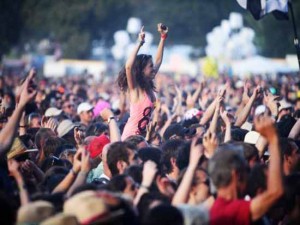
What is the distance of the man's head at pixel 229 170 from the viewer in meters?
6.27

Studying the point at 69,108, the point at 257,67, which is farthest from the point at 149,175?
the point at 257,67

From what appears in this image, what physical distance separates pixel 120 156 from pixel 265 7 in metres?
6.06


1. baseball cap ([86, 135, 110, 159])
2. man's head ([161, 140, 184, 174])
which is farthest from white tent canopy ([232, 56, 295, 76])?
man's head ([161, 140, 184, 174])

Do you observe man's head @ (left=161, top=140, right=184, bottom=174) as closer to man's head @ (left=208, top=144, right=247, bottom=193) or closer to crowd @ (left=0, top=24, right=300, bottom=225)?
crowd @ (left=0, top=24, right=300, bottom=225)

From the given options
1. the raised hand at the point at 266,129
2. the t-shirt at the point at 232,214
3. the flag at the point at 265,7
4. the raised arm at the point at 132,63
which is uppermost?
the flag at the point at 265,7

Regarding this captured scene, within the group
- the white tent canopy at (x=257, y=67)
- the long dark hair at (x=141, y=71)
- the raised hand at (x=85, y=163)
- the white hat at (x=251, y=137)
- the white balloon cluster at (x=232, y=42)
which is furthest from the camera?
the white balloon cluster at (x=232, y=42)

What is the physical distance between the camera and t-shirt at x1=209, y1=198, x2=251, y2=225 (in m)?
6.09

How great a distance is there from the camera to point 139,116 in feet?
35.1

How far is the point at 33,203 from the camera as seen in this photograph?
6273 millimetres

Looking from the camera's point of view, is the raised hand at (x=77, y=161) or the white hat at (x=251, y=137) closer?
the raised hand at (x=77, y=161)

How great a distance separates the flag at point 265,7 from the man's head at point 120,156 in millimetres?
5733

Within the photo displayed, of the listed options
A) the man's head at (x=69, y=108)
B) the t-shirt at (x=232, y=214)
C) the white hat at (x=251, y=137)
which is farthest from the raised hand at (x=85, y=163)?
the man's head at (x=69, y=108)

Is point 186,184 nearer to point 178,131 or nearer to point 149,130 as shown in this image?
point 149,130

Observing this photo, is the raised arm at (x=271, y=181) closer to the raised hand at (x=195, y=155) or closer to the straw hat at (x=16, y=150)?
the raised hand at (x=195, y=155)
